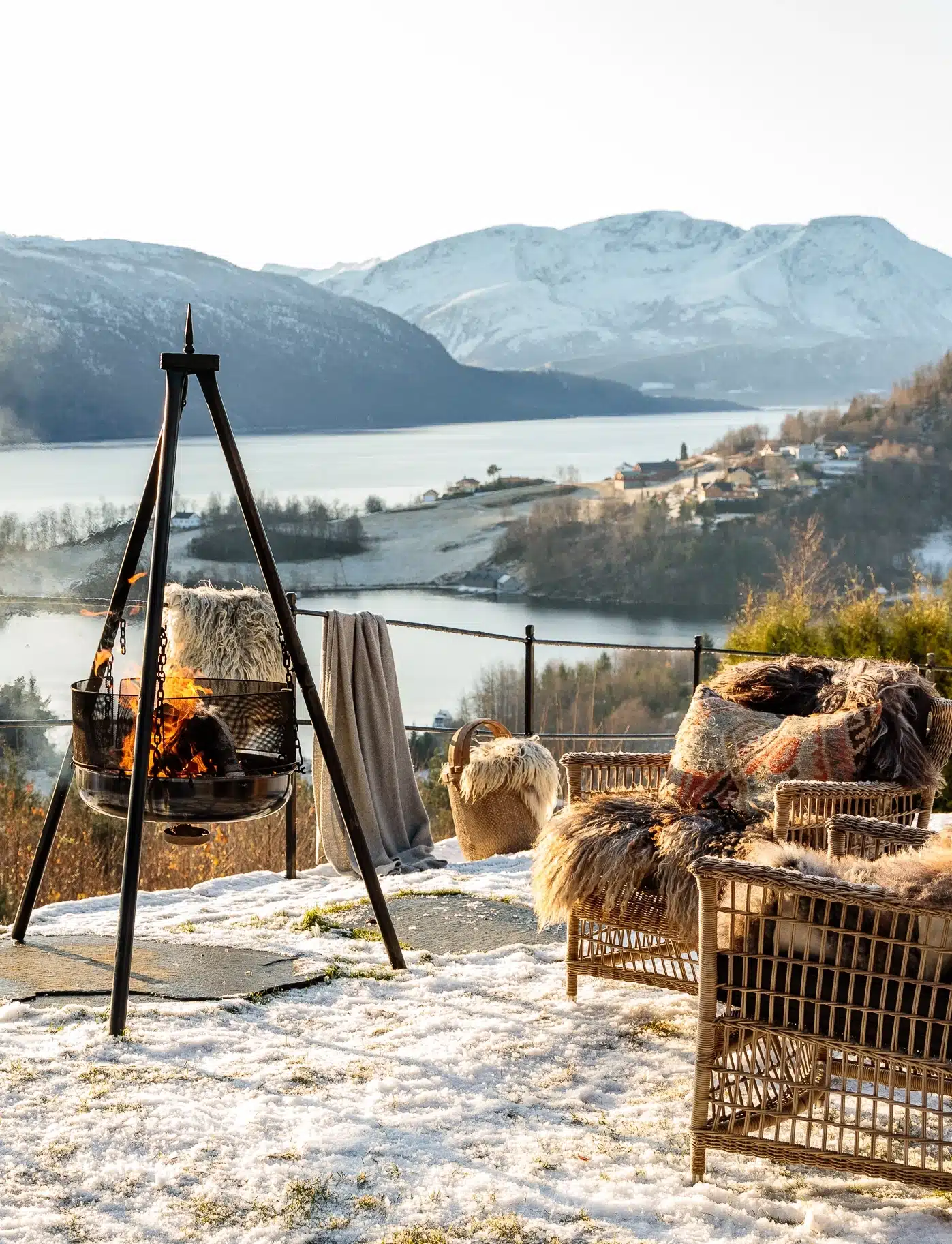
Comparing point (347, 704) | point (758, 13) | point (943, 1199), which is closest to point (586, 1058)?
point (943, 1199)

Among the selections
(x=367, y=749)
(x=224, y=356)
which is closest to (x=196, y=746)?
(x=367, y=749)

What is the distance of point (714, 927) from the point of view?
6.63 ft

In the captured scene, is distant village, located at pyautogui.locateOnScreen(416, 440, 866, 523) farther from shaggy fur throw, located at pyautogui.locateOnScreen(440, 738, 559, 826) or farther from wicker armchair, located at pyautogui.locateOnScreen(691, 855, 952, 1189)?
wicker armchair, located at pyautogui.locateOnScreen(691, 855, 952, 1189)

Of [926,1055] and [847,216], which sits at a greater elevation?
[847,216]

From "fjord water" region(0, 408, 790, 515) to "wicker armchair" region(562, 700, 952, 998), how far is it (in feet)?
42.9

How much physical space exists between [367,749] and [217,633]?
645 millimetres

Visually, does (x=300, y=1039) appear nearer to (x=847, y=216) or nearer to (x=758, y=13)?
(x=758, y=13)

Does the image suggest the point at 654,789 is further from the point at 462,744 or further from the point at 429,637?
the point at 429,637

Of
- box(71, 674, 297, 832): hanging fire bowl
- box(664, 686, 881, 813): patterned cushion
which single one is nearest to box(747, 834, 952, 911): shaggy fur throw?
box(664, 686, 881, 813): patterned cushion

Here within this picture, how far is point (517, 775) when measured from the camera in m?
4.50

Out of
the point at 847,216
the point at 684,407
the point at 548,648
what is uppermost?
the point at 847,216

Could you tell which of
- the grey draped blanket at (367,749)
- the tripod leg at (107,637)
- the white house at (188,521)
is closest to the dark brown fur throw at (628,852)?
the tripod leg at (107,637)

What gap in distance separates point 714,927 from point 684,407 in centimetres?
2171

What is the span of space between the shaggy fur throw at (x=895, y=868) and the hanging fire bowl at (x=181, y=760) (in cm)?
124
